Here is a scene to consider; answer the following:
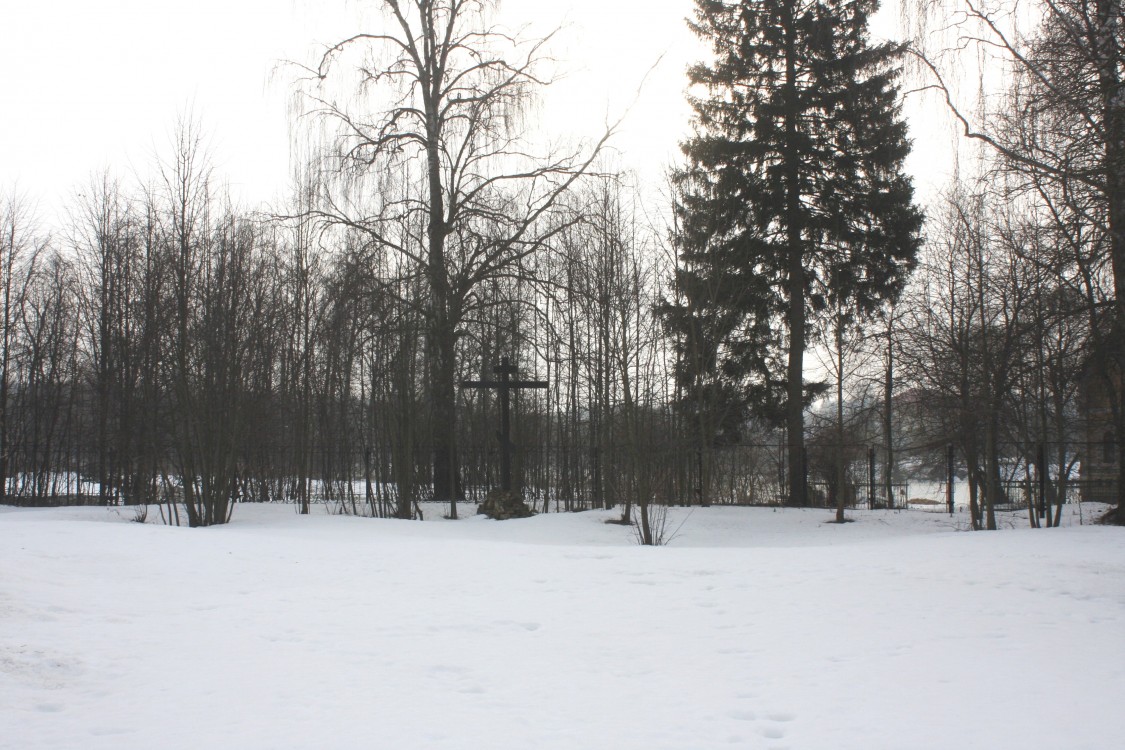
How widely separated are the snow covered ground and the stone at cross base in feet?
18.3

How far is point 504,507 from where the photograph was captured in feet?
51.4

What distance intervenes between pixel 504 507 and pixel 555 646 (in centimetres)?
992

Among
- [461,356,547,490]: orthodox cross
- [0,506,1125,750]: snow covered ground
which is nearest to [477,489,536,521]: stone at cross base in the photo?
[461,356,547,490]: orthodox cross

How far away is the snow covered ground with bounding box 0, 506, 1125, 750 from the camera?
4.05 meters

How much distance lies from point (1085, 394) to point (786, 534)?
235 inches

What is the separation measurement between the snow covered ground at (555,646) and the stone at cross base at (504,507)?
219 inches

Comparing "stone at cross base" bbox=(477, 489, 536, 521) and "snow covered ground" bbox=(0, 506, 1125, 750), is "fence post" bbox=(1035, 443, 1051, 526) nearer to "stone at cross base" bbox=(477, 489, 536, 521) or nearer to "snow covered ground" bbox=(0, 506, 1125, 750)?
"snow covered ground" bbox=(0, 506, 1125, 750)

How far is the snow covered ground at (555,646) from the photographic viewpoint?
160 inches

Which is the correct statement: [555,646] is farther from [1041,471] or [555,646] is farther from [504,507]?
[1041,471]

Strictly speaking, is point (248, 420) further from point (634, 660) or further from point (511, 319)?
point (634, 660)

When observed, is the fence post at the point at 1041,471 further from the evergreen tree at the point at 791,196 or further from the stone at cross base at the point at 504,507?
the stone at cross base at the point at 504,507

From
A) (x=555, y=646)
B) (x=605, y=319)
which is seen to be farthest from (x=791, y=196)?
(x=555, y=646)

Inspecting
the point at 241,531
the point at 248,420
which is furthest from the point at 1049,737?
the point at 248,420

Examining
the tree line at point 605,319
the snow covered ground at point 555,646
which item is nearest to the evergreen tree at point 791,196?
the tree line at point 605,319
